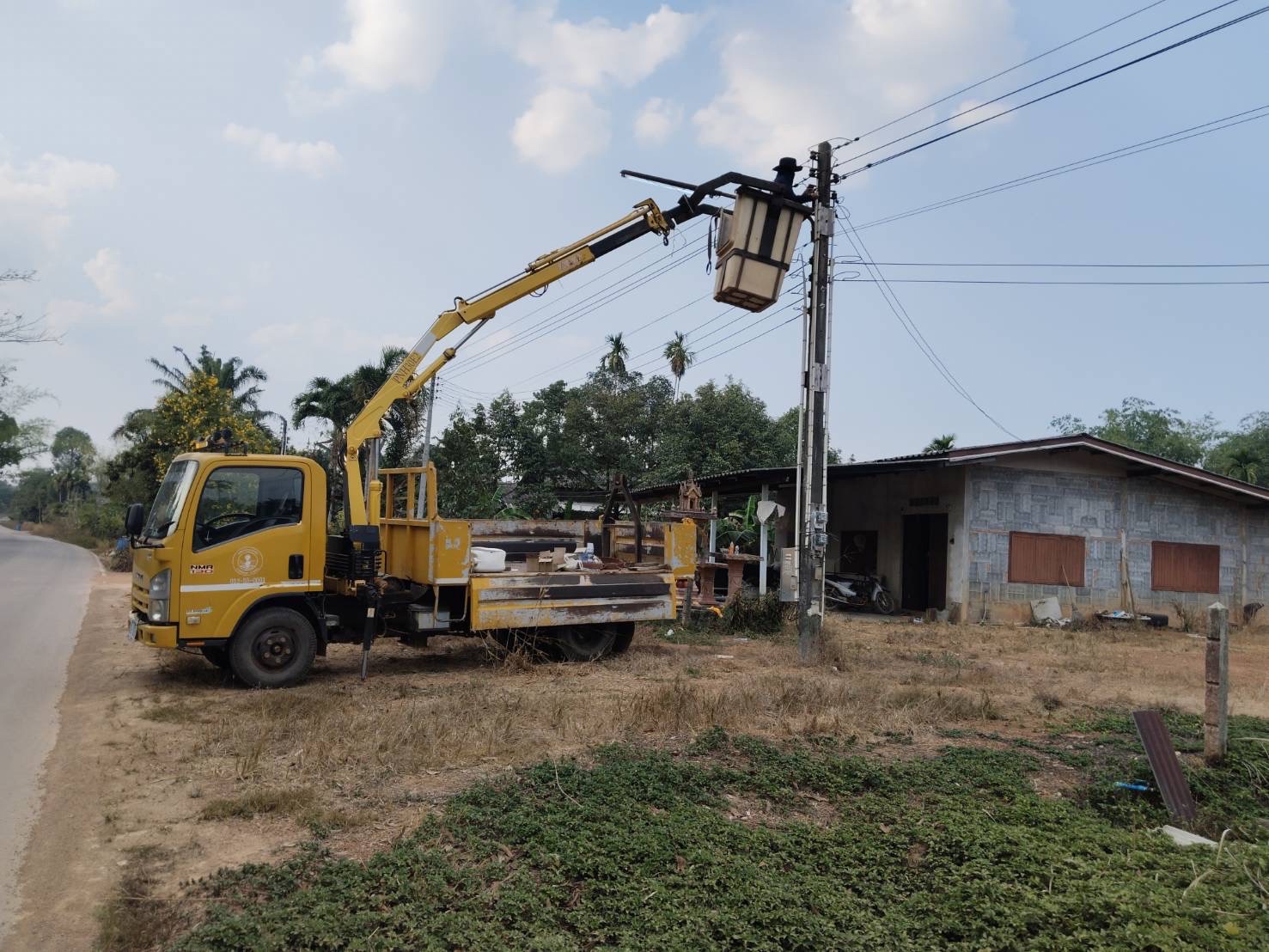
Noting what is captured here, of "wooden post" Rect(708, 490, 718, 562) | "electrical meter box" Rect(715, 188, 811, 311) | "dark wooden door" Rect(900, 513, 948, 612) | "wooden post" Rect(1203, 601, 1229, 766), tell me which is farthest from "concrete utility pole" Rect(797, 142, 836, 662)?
"dark wooden door" Rect(900, 513, 948, 612)

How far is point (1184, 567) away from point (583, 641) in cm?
1558

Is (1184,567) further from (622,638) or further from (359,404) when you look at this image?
(359,404)

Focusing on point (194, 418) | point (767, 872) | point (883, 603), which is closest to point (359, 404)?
point (194, 418)

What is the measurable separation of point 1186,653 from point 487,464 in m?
21.8

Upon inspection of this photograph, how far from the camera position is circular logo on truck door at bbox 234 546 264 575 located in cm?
892

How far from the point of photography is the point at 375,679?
9.91 meters

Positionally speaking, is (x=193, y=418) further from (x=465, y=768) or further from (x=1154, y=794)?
(x=1154, y=794)

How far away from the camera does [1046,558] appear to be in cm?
1908

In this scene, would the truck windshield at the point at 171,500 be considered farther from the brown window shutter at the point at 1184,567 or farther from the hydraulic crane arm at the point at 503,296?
the brown window shutter at the point at 1184,567

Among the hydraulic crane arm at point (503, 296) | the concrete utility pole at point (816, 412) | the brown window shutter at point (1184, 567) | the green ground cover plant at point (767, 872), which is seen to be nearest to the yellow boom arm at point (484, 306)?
the hydraulic crane arm at point (503, 296)

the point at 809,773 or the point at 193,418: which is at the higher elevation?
the point at 193,418

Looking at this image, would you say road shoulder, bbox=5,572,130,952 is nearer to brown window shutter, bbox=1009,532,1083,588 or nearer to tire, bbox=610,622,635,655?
tire, bbox=610,622,635,655

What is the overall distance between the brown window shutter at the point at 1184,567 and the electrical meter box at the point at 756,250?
49.6ft

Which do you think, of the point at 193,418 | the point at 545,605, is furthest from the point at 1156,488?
the point at 193,418
